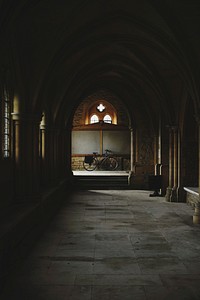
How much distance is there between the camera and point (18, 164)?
688cm

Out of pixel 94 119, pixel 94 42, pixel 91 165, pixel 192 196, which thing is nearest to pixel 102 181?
pixel 91 165

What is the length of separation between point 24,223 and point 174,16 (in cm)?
491

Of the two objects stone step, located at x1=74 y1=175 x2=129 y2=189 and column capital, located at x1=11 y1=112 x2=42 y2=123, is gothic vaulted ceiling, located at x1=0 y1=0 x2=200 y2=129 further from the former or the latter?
stone step, located at x1=74 y1=175 x2=129 y2=189

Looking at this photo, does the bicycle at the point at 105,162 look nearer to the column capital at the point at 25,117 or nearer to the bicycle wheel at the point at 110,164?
the bicycle wheel at the point at 110,164

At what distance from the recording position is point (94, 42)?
940 centimetres

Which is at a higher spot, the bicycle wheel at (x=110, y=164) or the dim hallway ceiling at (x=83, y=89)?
the dim hallway ceiling at (x=83, y=89)

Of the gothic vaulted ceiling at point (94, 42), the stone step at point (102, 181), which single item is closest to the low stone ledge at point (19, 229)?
the gothic vaulted ceiling at point (94, 42)

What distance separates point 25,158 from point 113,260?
2995 millimetres

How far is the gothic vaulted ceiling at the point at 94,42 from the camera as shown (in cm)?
633

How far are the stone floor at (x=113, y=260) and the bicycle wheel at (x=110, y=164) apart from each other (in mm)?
10179

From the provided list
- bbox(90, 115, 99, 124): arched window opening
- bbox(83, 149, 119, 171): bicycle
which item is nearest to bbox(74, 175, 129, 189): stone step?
bbox(83, 149, 119, 171): bicycle

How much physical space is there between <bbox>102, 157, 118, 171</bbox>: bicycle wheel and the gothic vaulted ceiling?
307 inches

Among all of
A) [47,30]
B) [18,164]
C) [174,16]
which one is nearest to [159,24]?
[174,16]

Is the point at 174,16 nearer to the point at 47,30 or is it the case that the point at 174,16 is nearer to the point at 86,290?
the point at 47,30
